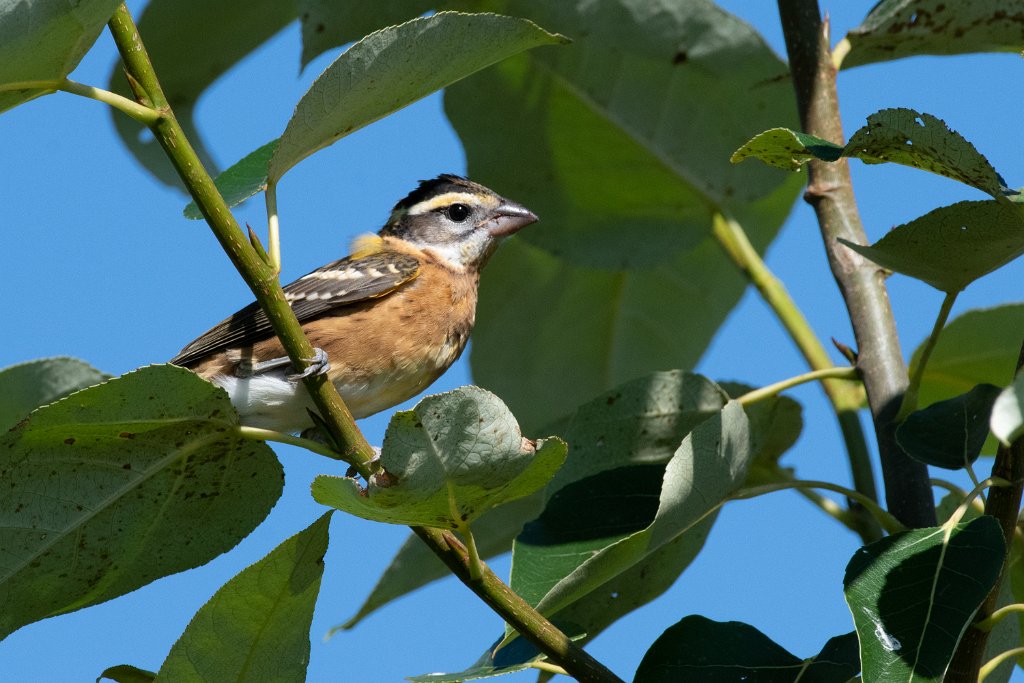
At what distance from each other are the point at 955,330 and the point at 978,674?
1.36 metres

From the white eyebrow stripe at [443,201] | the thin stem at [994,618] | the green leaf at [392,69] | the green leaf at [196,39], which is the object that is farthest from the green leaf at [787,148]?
the white eyebrow stripe at [443,201]

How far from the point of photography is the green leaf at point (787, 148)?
2318 mm

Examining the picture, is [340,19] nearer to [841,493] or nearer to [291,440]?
[291,440]

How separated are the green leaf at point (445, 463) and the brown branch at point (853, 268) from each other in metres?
1.05

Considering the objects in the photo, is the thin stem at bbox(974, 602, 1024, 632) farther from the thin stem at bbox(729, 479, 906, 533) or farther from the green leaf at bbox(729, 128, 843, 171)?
the green leaf at bbox(729, 128, 843, 171)

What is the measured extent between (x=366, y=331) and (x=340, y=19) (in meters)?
1.04

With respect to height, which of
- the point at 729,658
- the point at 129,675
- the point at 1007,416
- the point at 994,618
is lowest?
the point at 994,618

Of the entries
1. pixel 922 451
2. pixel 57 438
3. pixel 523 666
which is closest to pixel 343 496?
pixel 523 666

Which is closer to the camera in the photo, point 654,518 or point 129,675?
point 129,675

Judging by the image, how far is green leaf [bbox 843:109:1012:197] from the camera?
7.21 feet

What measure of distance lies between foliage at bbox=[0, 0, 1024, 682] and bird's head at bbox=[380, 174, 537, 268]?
52 cm

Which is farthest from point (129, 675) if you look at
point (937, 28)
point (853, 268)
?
point (937, 28)

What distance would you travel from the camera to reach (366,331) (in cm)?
405

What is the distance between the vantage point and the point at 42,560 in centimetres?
253
